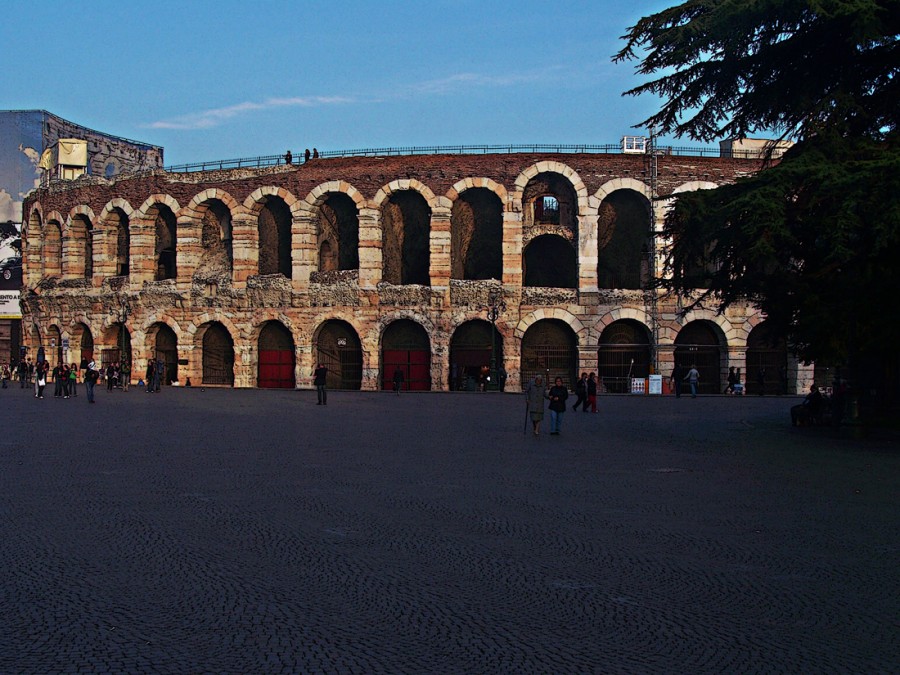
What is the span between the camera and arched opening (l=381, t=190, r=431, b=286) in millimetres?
43188

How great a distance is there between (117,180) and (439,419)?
3097 centimetres

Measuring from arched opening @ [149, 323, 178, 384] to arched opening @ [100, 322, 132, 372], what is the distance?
1.61 meters

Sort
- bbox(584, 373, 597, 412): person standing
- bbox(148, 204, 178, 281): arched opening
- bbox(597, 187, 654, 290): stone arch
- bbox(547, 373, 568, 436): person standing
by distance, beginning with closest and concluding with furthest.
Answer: bbox(547, 373, 568, 436): person standing, bbox(584, 373, 597, 412): person standing, bbox(597, 187, 654, 290): stone arch, bbox(148, 204, 178, 281): arched opening

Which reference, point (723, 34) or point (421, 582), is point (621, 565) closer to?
point (421, 582)

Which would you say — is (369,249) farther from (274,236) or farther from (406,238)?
(274,236)

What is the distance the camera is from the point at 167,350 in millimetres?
46969

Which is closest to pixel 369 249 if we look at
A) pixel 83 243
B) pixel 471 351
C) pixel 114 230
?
pixel 471 351

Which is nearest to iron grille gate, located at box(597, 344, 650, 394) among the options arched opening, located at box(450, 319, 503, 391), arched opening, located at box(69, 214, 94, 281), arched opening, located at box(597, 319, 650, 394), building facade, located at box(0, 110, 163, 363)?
arched opening, located at box(597, 319, 650, 394)

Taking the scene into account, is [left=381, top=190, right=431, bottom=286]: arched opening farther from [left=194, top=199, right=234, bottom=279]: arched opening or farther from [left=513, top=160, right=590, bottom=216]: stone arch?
[left=194, top=199, right=234, bottom=279]: arched opening

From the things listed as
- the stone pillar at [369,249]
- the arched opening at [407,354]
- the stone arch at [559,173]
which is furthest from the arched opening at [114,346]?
the stone arch at [559,173]

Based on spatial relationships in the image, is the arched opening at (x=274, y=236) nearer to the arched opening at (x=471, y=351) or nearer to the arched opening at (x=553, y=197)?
the arched opening at (x=471, y=351)

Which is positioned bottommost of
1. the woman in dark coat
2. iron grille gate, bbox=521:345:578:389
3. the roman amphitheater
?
the woman in dark coat

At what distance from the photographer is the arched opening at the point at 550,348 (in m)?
41.8

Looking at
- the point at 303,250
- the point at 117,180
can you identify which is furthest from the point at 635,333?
the point at 117,180
